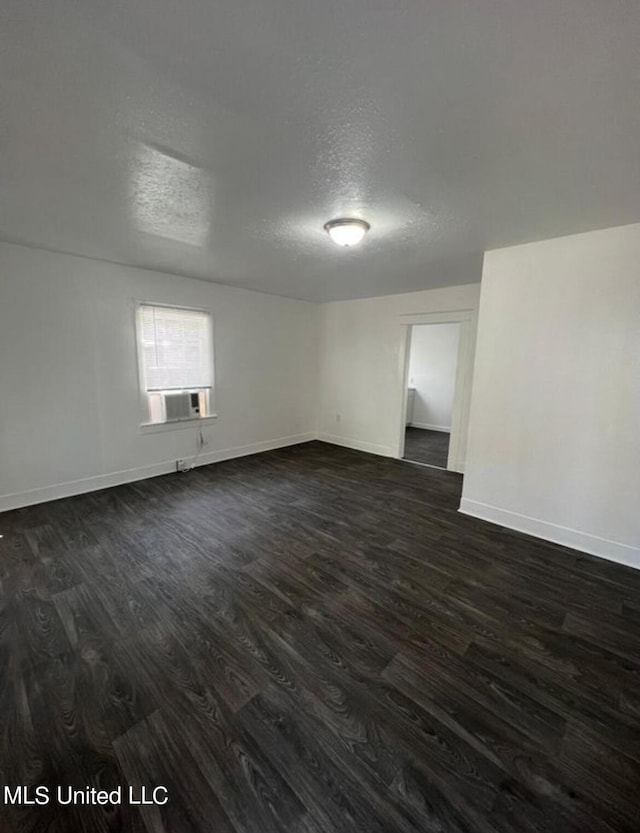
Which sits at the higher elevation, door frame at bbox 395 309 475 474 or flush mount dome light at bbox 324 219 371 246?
flush mount dome light at bbox 324 219 371 246

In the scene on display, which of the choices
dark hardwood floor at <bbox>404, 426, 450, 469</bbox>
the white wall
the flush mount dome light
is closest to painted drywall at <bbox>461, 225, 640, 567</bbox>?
the flush mount dome light

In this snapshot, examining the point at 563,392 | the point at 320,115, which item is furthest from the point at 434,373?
the point at 320,115

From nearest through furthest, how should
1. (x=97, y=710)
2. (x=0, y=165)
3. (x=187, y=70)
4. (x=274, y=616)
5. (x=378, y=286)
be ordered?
(x=187, y=70)
(x=97, y=710)
(x=0, y=165)
(x=274, y=616)
(x=378, y=286)

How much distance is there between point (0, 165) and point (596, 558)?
475 cm

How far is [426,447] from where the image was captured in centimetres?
588

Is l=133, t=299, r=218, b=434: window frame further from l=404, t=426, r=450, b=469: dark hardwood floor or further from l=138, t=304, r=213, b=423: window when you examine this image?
l=404, t=426, r=450, b=469: dark hardwood floor

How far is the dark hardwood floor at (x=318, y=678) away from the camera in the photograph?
1138mm

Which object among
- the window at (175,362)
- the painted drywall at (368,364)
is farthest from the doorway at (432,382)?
the window at (175,362)

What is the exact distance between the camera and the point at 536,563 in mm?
2559

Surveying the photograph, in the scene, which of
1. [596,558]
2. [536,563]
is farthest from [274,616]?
[596,558]

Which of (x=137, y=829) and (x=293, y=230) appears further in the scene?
(x=293, y=230)

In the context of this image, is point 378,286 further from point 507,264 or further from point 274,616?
point 274,616

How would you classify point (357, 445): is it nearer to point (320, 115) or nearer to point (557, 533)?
point (557, 533)

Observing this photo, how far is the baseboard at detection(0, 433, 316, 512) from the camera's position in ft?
10.7
